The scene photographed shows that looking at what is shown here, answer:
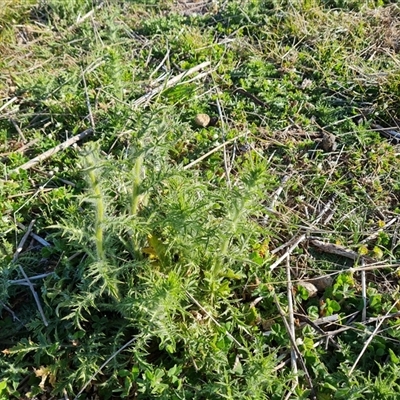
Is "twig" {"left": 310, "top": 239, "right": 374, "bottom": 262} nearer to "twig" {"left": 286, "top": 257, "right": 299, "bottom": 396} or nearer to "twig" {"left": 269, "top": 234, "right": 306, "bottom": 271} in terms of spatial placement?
"twig" {"left": 269, "top": 234, "right": 306, "bottom": 271}

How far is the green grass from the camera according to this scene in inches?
92.0

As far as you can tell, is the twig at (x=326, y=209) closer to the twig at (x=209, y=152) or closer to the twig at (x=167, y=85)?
the twig at (x=209, y=152)

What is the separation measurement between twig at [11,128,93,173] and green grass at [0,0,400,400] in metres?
0.04

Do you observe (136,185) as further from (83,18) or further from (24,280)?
(83,18)

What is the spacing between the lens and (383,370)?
236 cm

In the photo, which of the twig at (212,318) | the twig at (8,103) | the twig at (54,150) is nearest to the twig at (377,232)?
the twig at (212,318)

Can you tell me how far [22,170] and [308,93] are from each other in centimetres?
199

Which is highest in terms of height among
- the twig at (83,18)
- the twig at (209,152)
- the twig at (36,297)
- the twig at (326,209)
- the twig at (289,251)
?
the twig at (83,18)

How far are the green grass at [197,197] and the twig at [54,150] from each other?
1.6 inches

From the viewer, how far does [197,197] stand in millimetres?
2678

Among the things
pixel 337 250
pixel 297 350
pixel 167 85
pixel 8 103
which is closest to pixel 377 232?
pixel 337 250

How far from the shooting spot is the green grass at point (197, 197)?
2338mm

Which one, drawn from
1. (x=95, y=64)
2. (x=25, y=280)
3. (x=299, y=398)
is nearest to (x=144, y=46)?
(x=95, y=64)

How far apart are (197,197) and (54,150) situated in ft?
3.76
